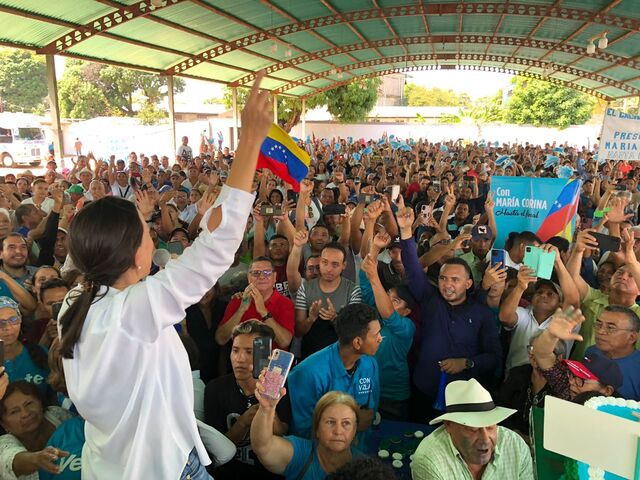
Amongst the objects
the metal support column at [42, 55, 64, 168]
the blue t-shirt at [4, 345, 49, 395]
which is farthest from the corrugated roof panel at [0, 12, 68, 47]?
the blue t-shirt at [4, 345, 49, 395]

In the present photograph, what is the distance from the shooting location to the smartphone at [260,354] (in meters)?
2.12

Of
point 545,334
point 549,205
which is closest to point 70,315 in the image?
point 545,334

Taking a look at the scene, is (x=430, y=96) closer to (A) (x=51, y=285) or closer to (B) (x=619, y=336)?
(B) (x=619, y=336)

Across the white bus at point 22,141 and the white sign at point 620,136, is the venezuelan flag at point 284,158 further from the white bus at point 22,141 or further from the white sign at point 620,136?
the white bus at point 22,141

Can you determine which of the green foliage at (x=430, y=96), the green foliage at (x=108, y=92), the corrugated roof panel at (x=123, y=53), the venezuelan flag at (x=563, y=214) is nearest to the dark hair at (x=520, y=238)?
the venezuelan flag at (x=563, y=214)

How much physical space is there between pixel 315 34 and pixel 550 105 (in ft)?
85.1

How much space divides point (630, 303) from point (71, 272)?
14.2 feet

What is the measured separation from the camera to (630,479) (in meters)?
1.45

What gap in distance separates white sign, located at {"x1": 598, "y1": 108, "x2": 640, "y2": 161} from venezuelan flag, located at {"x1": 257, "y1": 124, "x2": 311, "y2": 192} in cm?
596

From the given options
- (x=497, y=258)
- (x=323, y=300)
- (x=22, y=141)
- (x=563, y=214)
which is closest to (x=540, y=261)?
(x=497, y=258)

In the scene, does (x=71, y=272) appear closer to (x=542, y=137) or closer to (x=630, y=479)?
(x=630, y=479)

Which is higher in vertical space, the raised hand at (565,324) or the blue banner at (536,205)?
the blue banner at (536,205)

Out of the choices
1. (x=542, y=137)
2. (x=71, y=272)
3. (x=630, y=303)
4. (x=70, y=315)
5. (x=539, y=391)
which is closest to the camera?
(x=70, y=315)

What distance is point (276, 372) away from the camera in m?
1.96
